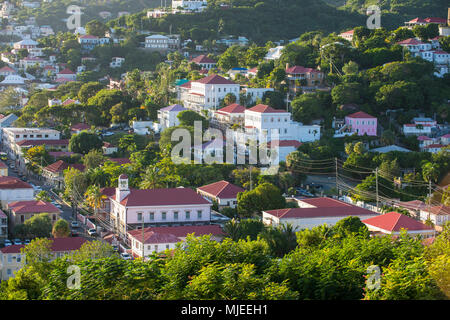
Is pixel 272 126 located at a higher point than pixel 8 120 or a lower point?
higher

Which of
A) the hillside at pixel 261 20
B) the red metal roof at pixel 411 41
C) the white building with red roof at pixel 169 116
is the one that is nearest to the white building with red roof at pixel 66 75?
the hillside at pixel 261 20

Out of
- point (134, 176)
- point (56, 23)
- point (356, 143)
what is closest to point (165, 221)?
point (134, 176)

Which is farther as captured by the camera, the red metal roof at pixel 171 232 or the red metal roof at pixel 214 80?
the red metal roof at pixel 214 80

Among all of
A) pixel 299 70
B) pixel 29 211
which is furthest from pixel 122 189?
pixel 299 70

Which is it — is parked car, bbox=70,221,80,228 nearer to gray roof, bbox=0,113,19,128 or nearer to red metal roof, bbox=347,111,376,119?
red metal roof, bbox=347,111,376,119

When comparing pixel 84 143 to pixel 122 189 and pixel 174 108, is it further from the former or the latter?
pixel 122 189

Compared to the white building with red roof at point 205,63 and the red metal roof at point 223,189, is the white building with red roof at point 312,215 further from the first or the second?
the white building with red roof at point 205,63

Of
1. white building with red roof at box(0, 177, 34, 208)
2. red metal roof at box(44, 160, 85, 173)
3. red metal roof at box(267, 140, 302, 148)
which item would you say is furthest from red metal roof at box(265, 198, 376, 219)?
red metal roof at box(44, 160, 85, 173)

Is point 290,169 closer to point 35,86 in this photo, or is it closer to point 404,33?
point 404,33
